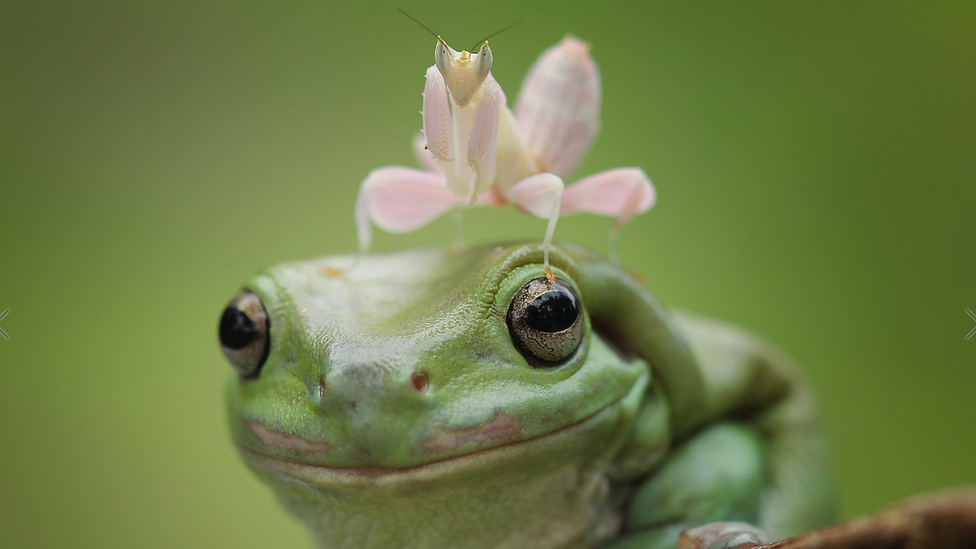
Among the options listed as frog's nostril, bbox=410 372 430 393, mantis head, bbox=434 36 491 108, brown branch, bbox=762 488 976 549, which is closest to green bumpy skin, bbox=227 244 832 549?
frog's nostril, bbox=410 372 430 393

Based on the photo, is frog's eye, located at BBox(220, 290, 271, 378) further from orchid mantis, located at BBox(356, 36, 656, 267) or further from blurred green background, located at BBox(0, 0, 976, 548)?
blurred green background, located at BBox(0, 0, 976, 548)

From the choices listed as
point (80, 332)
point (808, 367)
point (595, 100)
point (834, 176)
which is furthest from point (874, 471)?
point (80, 332)

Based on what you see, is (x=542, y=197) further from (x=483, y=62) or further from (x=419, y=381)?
(x=419, y=381)

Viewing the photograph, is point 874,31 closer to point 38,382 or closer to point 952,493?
point 952,493

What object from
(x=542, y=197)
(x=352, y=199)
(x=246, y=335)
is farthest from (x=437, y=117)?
(x=352, y=199)

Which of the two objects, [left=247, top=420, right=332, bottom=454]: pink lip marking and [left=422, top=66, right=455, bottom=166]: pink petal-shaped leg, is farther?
[left=422, top=66, right=455, bottom=166]: pink petal-shaped leg
